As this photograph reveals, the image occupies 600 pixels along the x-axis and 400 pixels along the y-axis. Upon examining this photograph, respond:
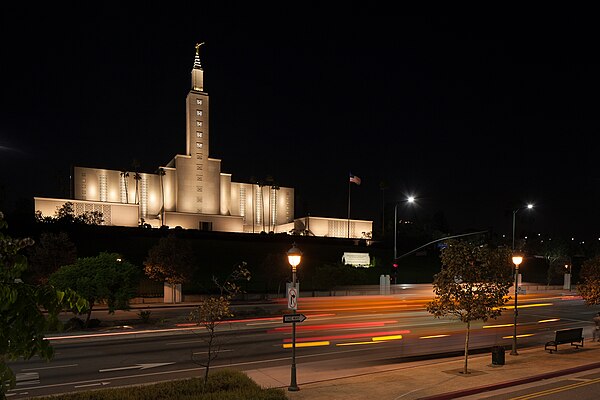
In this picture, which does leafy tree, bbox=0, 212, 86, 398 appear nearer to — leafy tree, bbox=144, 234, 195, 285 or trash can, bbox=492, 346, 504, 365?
trash can, bbox=492, 346, 504, 365

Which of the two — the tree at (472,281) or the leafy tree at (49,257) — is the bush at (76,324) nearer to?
the leafy tree at (49,257)

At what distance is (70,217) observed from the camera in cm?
7294

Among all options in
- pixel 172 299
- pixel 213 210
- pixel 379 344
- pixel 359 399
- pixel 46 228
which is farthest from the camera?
pixel 213 210

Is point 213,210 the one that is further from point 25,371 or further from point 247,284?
point 25,371

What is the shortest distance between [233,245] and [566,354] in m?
62.6

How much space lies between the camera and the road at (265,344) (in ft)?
54.5

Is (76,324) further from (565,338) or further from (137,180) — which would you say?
(137,180)

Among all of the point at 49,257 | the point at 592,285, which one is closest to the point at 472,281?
the point at 592,285

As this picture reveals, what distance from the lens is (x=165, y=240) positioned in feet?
141

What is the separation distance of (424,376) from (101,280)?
1990 cm

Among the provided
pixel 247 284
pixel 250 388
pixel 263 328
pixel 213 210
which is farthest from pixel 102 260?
pixel 213 210

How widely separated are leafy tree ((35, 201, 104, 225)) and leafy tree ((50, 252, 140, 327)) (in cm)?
4809

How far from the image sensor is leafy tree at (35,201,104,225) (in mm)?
72119

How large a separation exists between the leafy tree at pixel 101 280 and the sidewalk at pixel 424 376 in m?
14.4
